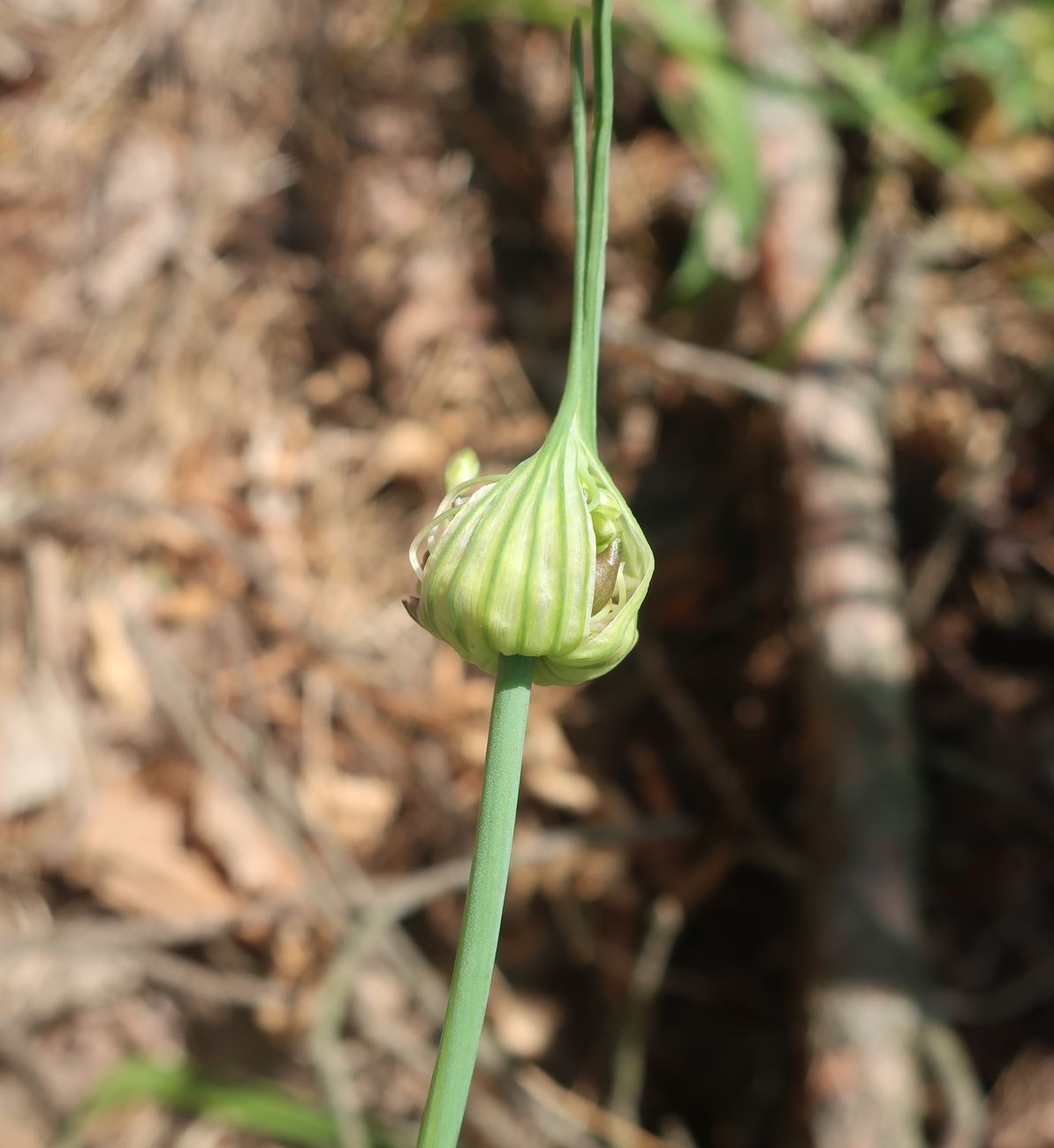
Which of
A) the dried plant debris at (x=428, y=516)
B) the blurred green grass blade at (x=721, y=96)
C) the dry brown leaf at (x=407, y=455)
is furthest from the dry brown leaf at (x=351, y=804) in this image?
the blurred green grass blade at (x=721, y=96)

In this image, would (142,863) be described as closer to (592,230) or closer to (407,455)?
(407,455)

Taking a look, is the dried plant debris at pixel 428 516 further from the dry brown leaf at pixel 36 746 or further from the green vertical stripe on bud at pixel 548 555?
the green vertical stripe on bud at pixel 548 555

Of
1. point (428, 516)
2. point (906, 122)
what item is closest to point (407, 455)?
point (428, 516)

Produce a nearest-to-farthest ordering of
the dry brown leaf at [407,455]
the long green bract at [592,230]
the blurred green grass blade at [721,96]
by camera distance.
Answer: the long green bract at [592,230] → the blurred green grass blade at [721,96] → the dry brown leaf at [407,455]

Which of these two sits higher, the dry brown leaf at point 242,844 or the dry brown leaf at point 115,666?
the dry brown leaf at point 115,666

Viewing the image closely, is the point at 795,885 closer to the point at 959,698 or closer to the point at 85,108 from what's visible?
the point at 959,698

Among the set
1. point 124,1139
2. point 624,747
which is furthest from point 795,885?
point 124,1139

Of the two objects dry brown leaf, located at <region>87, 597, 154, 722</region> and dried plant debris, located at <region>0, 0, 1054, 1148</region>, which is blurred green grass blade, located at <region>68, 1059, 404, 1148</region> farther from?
dry brown leaf, located at <region>87, 597, 154, 722</region>

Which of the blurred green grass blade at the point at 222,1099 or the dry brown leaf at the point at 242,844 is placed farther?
the dry brown leaf at the point at 242,844
